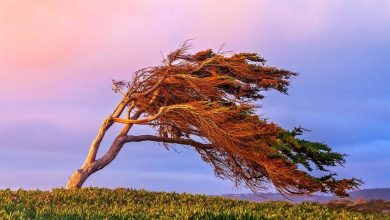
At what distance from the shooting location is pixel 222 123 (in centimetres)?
2252

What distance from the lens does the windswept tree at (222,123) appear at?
21.5 metres

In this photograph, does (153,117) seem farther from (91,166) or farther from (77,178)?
(77,178)

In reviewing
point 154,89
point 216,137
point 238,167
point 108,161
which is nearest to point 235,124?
point 216,137

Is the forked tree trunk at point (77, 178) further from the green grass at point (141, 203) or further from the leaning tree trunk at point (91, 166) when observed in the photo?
the green grass at point (141, 203)

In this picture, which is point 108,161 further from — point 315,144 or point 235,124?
point 315,144

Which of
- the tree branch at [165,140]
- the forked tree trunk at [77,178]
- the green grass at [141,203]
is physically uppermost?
the tree branch at [165,140]

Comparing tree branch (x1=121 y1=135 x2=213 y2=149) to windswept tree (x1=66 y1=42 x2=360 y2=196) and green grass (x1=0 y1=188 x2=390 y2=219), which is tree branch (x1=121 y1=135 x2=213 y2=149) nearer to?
windswept tree (x1=66 y1=42 x2=360 y2=196)

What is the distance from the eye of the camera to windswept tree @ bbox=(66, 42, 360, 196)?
2155 centimetres

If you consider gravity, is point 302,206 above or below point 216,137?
below

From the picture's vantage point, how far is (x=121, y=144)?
25.3 m

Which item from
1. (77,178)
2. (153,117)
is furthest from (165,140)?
(77,178)

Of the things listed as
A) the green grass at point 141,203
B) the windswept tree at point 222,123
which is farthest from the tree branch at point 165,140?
the green grass at point 141,203

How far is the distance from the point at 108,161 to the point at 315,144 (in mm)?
9088

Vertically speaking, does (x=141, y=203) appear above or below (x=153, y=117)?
below
